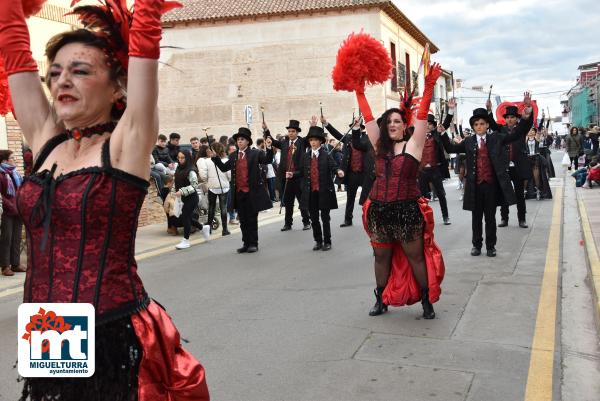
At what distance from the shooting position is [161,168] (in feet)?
47.5

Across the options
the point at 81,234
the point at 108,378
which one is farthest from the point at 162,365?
the point at 81,234

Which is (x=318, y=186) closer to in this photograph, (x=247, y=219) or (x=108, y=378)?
(x=247, y=219)

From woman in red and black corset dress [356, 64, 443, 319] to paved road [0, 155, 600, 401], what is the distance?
10.5 inches

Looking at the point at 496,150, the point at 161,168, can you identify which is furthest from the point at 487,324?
the point at 161,168

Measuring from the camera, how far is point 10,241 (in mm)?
9258

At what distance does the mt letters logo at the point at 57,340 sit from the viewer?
6.27 ft

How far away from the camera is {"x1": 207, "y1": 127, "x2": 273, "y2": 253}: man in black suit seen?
1053 centimetres

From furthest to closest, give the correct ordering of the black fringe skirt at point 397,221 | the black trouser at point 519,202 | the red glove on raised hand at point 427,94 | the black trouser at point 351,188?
the black trouser at point 351,188 → the black trouser at point 519,202 → the black fringe skirt at point 397,221 → the red glove on raised hand at point 427,94

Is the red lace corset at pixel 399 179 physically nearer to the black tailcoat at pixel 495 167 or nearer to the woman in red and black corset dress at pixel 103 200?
the black tailcoat at pixel 495 167

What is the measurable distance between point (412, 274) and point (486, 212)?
3517 millimetres

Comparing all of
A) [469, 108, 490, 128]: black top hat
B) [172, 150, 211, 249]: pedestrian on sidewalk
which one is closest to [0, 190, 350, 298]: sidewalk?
[172, 150, 211, 249]: pedestrian on sidewalk

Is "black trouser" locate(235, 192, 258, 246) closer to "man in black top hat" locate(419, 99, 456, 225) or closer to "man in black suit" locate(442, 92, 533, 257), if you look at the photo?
"man in black suit" locate(442, 92, 533, 257)

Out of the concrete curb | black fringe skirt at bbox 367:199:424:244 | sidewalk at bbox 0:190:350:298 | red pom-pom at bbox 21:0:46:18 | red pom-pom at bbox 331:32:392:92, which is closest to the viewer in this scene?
red pom-pom at bbox 21:0:46:18

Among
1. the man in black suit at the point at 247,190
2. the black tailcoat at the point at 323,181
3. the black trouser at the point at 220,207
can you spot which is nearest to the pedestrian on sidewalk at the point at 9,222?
the man in black suit at the point at 247,190
